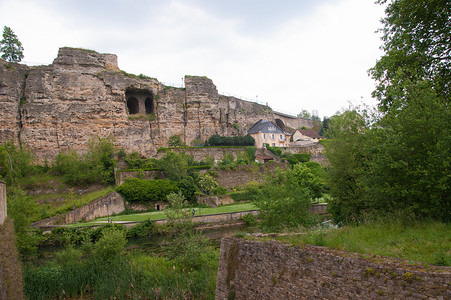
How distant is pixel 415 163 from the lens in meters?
8.70

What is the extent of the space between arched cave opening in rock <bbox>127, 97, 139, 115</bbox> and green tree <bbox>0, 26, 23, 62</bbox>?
1544 centimetres

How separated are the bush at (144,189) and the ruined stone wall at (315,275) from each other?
23.6 m

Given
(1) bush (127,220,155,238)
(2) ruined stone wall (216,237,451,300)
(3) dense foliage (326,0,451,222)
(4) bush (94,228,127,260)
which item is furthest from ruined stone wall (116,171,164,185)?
(2) ruined stone wall (216,237,451,300)

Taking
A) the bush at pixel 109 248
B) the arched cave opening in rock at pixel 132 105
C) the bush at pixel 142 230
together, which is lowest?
the bush at pixel 142 230

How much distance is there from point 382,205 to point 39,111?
4075 cm

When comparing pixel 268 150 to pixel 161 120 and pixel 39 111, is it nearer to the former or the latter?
pixel 161 120

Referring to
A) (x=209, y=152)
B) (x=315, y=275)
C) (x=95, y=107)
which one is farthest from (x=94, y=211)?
(x=315, y=275)

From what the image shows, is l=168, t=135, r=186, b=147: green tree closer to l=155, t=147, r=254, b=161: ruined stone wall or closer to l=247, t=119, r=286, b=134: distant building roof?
l=155, t=147, r=254, b=161: ruined stone wall

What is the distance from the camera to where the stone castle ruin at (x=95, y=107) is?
37812 millimetres

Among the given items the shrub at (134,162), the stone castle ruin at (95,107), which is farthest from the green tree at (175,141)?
the shrub at (134,162)

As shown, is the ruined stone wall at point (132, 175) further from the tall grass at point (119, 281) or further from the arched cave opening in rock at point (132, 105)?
the tall grass at point (119, 281)

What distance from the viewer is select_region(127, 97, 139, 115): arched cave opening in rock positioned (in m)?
47.1

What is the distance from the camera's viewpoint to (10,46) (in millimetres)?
41812

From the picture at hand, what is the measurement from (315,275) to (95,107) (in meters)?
40.5
